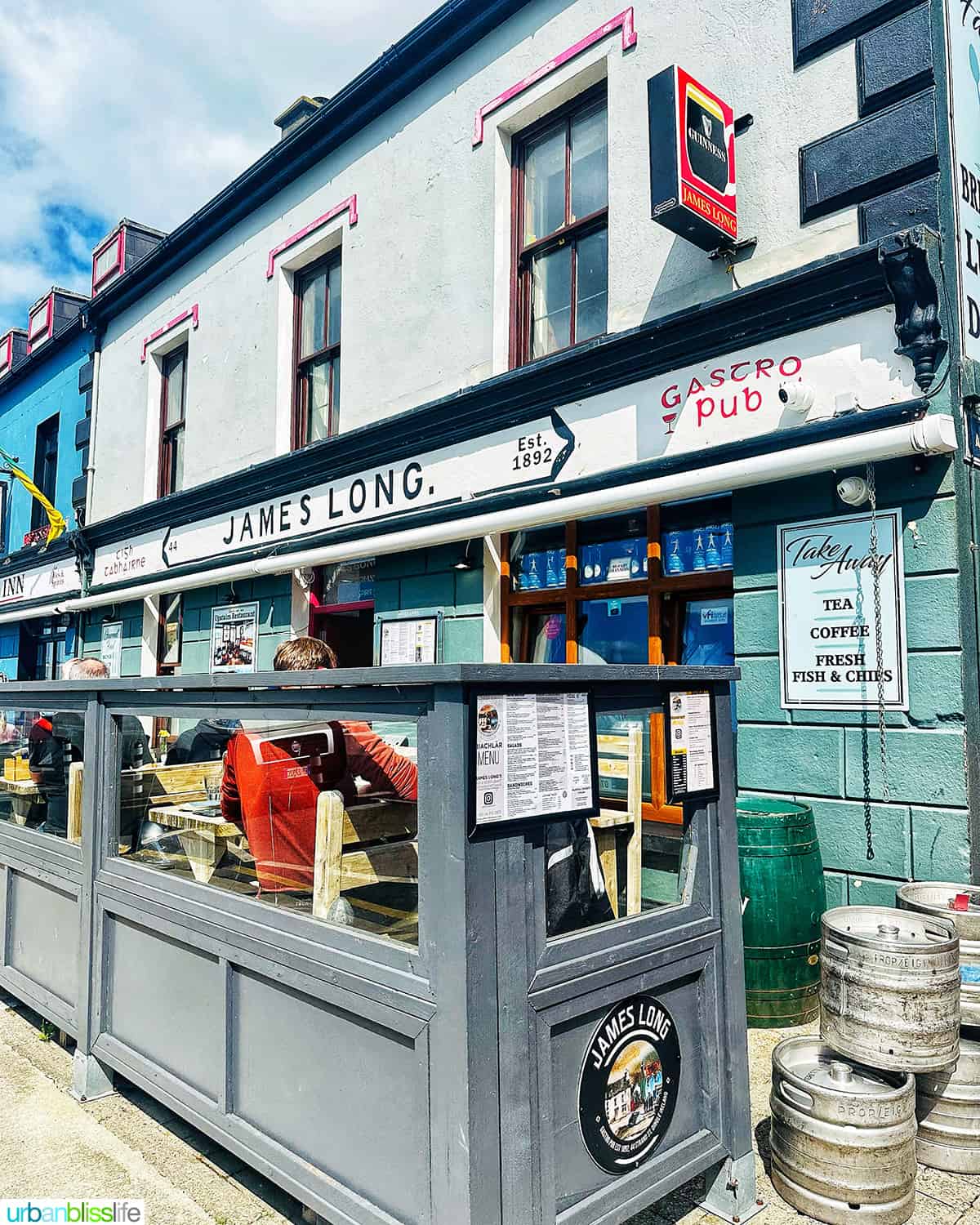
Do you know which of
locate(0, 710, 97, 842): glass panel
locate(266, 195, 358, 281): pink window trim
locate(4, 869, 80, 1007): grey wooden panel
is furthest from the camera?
locate(266, 195, 358, 281): pink window trim

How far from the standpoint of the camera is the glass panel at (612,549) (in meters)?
6.01

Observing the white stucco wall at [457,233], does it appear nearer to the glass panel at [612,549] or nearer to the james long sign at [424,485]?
the james long sign at [424,485]

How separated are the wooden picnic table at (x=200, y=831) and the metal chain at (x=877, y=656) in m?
3.17

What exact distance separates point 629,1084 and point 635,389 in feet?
14.2

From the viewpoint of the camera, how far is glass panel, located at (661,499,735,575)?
5.46 metres

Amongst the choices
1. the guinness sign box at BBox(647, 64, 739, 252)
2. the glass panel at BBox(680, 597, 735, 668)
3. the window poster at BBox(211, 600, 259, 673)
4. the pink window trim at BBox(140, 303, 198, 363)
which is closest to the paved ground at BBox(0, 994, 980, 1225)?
the glass panel at BBox(680, 597, 735, 668)

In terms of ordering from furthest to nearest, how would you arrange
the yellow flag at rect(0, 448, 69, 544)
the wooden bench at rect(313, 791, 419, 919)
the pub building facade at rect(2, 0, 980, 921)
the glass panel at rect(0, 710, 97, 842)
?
the yellow flag at rect(0, 448, 69, 544), the pub building facade at rect(2, 0, 980, 921), the glass panel at rect(0, 710, 97, 842), the wooden bench at rect(313, 791, 419, 919)

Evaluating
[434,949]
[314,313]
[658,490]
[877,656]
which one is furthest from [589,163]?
[434,949]

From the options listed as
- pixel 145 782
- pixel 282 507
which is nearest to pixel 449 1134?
pixel 145 782

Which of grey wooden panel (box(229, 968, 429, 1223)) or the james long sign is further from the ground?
the james long sign

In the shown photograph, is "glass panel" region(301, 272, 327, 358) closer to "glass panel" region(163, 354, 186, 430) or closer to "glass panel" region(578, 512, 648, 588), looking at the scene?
"glass panel" region(163, 354, 186, 430)

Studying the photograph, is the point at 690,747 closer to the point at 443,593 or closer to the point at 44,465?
the point at 443,593

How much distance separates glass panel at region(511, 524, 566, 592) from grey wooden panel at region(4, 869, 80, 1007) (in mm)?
3795

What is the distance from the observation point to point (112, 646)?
12.0 m
